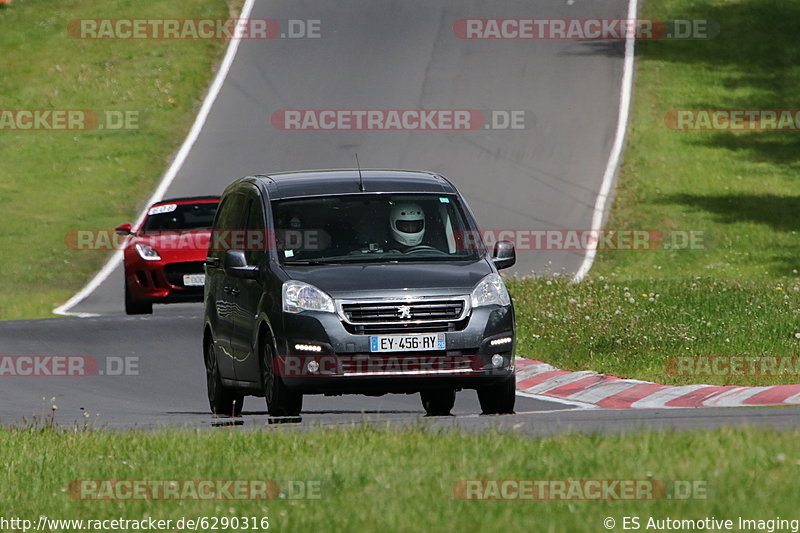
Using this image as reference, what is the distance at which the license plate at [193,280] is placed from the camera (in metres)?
21.2

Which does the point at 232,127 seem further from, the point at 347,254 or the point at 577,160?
the point at 347,254

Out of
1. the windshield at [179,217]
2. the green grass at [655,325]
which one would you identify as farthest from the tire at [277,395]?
the windshield at [179,217]

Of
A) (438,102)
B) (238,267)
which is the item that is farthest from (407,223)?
(438,102)

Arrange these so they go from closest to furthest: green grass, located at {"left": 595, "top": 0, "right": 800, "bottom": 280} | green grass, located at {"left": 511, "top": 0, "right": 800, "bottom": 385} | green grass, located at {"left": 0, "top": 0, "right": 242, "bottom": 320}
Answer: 1. green grass, located at {"left": 511, "top": 0, "right": 800, "bottom": 385}
2. green grass, located at {"left": 595, "top": 0, "right": 800, "bottom": 280}
3. green grass, located at {"left": 0, "top": 0, "right": 242, "bottom": 320}

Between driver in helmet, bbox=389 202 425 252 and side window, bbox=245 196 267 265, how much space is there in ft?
3.55

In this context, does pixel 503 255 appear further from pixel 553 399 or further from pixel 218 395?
pixel 218 395

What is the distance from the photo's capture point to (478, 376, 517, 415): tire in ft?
40.1

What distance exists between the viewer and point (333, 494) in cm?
792

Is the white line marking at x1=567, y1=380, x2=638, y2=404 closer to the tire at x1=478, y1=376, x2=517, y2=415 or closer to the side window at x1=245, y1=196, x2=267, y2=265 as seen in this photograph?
the tire at x1=478, y1=376, x2=517, y2=415

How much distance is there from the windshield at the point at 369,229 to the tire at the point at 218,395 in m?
1.96

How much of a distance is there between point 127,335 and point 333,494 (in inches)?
462

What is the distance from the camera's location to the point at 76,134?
127 ft

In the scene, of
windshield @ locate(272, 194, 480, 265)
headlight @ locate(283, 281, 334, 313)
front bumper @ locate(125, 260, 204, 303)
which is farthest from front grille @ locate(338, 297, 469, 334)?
front bumper @ locate(125, 260, 204, 303)

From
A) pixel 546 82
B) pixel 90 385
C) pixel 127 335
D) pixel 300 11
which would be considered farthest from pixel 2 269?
pixel 300 11
